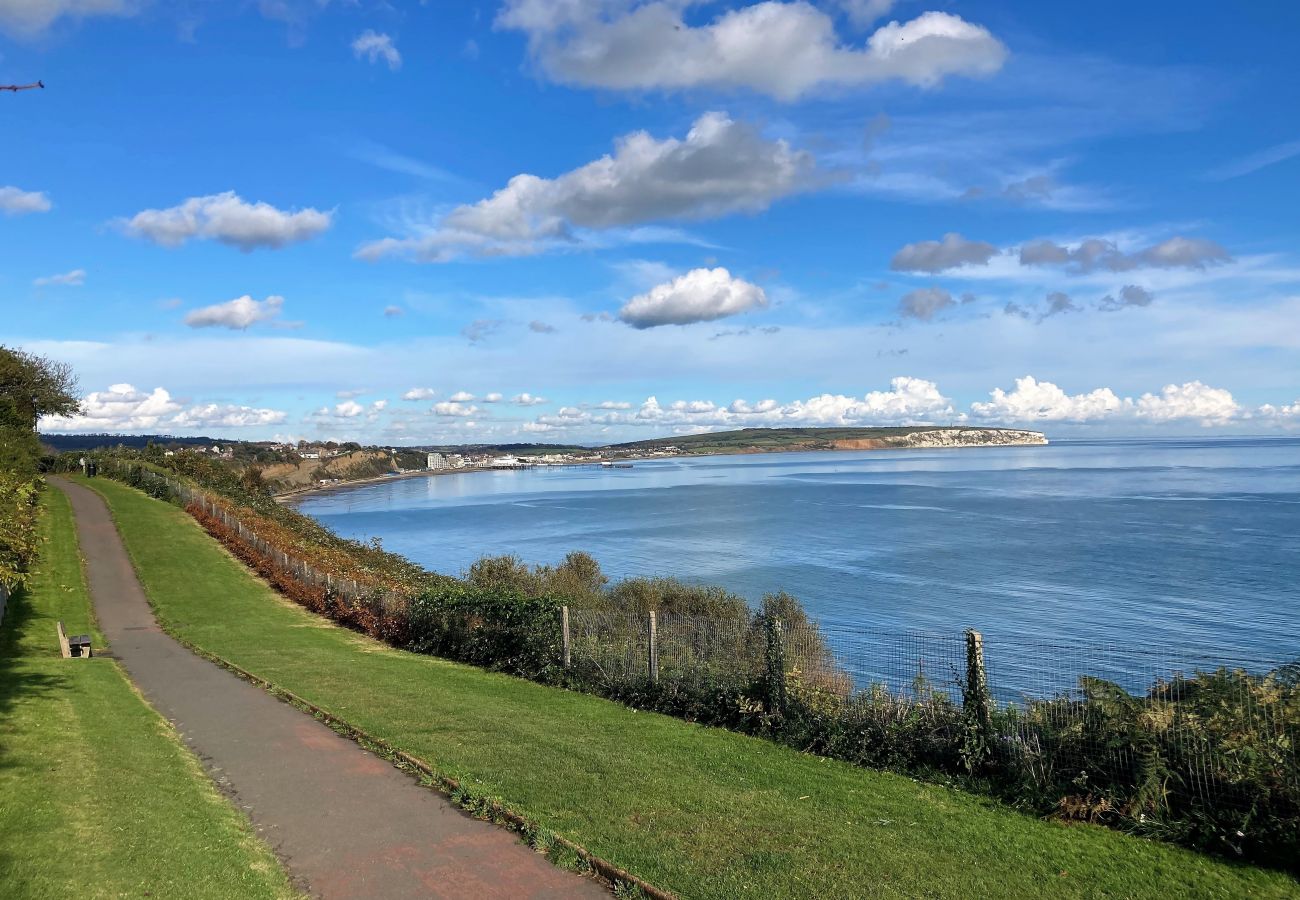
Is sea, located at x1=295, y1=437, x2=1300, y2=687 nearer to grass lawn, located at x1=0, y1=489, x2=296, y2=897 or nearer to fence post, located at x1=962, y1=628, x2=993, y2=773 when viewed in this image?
fence post, located at x1=962, y1=628, x2=993, y2=773

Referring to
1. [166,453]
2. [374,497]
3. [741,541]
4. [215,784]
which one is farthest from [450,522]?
[215,784]

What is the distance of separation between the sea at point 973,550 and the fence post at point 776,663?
2.65 metres

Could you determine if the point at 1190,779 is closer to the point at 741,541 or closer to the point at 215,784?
the point at 215,784

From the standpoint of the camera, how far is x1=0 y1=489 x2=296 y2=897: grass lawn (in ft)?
22.4

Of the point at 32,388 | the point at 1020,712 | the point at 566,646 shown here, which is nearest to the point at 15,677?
the point at 566,646

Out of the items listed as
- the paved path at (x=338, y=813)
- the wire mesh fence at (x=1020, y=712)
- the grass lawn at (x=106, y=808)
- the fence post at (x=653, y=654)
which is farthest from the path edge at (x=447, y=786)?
the fence post at (x=653, y=654)

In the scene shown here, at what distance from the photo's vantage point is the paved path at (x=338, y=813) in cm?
729

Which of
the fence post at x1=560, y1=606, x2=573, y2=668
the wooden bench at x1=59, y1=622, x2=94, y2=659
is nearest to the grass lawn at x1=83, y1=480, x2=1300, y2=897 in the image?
the fence post at x1=560, y1=606, x2=573, y2=668

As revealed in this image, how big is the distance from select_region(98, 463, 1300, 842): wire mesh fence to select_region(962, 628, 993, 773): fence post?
14 mm

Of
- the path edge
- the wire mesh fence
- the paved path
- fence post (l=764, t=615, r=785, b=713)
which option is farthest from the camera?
fence post (l=764, t=615, r=785, b=713)

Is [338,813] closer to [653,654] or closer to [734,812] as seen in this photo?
[734,812]

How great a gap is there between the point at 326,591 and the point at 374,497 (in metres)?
142

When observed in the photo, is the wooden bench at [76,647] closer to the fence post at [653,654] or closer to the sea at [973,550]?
the fence post at [653,654]

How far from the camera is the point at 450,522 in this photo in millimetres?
101875
